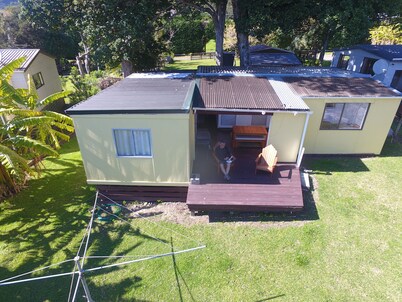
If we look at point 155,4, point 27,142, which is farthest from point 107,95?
point 155,4

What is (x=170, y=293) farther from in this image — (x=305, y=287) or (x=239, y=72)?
(x=239, y=72)

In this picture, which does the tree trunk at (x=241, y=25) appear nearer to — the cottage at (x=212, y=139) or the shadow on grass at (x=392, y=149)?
the cottage at (x=212, y=139)

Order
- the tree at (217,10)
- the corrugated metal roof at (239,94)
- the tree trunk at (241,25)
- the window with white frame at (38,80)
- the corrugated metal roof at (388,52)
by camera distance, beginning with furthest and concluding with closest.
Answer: the window with white frame at (38,80)
the tree at (217,10)
the corrugated metal roof at (388,52)
the tree trunk at (241,25)
the corrugated metal roof at (239,94)

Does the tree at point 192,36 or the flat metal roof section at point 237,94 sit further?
the tree at point 192,36

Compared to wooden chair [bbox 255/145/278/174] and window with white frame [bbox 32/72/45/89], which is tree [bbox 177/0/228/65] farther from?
wooden chair [bbox 255/145/278/174]

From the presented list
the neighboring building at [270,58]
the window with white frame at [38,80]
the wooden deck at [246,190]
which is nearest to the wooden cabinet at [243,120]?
the wooden deck at [246,190]

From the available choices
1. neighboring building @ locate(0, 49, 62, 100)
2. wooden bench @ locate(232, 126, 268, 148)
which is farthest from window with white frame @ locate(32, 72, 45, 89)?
wooden bench @ locate(232, 126, 268, 148)
